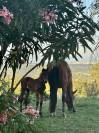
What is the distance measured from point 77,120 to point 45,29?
5425 millimetres

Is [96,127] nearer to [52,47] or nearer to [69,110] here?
[69,110]

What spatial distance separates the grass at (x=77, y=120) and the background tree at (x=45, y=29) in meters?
2.32

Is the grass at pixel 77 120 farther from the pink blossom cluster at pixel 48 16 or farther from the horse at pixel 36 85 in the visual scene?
the pink blossom cluster at pixel 48 16

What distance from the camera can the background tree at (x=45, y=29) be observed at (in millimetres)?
4547

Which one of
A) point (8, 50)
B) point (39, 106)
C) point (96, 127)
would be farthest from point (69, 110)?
point (8, 50)

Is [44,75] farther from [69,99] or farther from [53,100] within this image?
[69,99]

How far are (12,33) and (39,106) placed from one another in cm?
706

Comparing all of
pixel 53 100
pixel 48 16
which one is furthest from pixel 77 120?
pixel 48 16

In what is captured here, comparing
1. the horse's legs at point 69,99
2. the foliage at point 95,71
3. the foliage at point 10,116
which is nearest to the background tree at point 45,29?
the foliage at point 10,116

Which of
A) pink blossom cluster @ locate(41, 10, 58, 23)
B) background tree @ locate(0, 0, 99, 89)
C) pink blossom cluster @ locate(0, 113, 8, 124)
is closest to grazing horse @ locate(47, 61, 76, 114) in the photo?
background tree @ locate(0, 0, 99, 89)

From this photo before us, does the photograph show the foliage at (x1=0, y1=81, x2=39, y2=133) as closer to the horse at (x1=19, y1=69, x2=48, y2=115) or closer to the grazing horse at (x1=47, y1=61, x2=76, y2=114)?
the horse at (x1=19, y1=69, x2=48, y2=115)

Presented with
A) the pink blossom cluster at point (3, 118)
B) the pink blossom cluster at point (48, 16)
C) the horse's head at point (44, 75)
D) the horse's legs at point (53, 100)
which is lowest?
the pink blossom cluster at point (3, 118)

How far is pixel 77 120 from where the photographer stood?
33.8 ft

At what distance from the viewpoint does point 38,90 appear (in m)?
11.1
